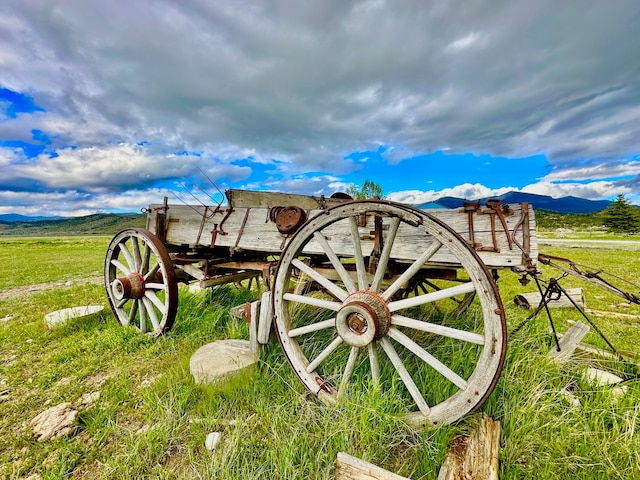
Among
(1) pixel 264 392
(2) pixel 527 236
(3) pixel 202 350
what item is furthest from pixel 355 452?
(3) pixel 202 350

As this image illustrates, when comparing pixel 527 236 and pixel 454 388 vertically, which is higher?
pixel 527 236

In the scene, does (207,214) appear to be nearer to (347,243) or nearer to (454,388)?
(347,243)

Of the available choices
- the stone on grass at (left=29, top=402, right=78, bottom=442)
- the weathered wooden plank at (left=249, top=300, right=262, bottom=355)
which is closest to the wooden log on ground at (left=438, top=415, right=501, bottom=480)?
the weathered wooden plank at (left=249, top=300, right=262, bottom=355)

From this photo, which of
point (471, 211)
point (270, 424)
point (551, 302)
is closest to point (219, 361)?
point (270, 424)

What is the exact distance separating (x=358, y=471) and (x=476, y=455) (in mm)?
720

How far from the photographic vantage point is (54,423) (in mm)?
2578

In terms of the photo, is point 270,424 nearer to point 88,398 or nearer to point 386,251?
point 386,251

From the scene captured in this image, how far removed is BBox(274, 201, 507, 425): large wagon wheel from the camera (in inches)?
75.3

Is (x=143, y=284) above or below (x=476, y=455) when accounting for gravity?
above

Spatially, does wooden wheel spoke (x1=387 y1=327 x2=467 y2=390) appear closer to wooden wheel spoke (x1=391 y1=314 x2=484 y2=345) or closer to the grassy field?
wooden wheel spoke (x1=391 y1=314 x2=484 y2=345)

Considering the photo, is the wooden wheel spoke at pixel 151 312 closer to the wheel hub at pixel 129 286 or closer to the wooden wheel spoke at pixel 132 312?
the wheel hub at pixel 129 286

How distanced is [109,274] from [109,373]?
1.79 m

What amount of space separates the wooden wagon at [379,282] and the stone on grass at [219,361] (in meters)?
0.28

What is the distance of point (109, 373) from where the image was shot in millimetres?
3420
